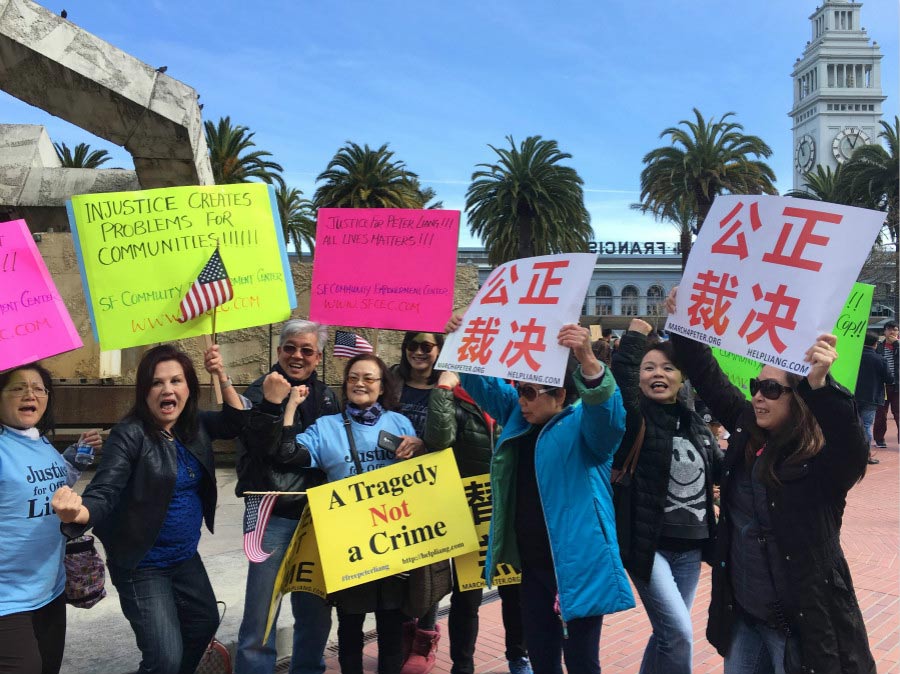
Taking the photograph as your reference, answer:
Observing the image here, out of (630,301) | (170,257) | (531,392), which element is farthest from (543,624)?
(630,301)

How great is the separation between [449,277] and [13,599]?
2.47m

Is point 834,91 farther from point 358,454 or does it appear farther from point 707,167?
point 358,454

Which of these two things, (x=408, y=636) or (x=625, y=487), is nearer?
(x=625, y=487)

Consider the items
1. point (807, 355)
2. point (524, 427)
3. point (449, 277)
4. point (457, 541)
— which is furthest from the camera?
point (449, 277)

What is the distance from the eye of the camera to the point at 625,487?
3.34 m

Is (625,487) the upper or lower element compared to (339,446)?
lower

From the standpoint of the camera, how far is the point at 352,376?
11.9ft

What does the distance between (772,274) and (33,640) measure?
2949 millimetres

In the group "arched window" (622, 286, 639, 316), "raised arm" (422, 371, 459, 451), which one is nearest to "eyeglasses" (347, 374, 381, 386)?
"raised arm" (422, 371, 459, 451)

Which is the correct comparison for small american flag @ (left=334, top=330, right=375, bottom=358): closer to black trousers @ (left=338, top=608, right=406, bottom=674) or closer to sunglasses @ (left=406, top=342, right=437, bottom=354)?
sunglasses @ (left=406, top=342, right=437, bottom=354)

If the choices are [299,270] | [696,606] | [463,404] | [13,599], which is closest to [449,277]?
[463,404]

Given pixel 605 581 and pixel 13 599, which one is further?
pixel 605 581

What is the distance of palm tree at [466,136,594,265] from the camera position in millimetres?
33469

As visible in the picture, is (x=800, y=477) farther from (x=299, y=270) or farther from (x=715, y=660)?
(x=299, y=270)
